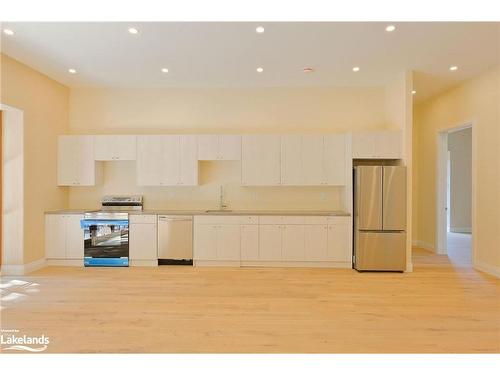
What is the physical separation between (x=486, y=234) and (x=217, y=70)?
16.9 ft

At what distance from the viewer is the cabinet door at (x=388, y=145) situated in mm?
4770

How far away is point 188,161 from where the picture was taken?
5152 mm

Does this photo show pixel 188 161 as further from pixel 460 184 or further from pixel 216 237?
pixel 460 184

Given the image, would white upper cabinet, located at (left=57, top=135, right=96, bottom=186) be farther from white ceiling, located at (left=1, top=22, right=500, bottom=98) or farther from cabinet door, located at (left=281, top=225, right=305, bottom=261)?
cabinet door, located at (left=281, top=225, right=305, bottom=261)

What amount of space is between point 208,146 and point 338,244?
2844mm

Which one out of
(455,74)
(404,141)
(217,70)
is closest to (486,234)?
(404,141)

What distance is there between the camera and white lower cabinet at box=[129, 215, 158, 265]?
195 inches

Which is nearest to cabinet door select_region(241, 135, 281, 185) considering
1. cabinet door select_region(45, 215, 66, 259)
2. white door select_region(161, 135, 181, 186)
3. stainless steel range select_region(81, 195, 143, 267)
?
white door select_region(161, 135, 181, 186)

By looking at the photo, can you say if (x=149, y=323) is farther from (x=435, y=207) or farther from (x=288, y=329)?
(x=435, y=207)

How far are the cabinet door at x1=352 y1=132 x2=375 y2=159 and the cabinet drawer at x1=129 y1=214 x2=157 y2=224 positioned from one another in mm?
3624

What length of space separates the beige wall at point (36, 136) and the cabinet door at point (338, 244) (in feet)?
16.2

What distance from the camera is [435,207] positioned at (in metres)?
5.89

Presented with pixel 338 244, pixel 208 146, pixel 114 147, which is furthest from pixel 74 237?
pixel 338 244

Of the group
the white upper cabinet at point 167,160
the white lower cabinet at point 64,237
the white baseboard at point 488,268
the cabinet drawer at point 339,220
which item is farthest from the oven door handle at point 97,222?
the white baseboard at point 488,268
